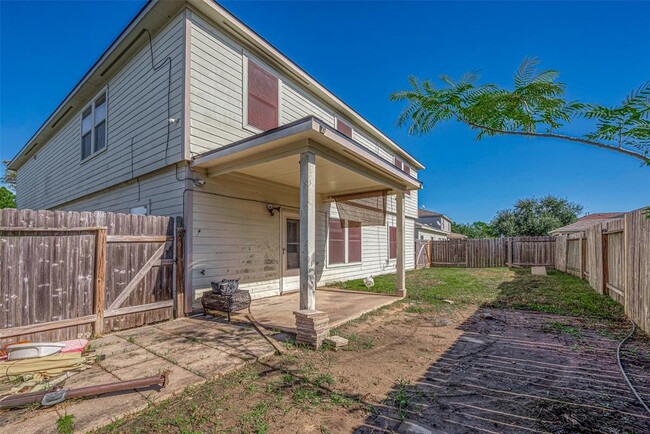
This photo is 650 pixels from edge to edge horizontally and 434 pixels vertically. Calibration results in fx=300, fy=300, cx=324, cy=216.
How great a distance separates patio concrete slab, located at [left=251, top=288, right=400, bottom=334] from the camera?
4848 millimetres

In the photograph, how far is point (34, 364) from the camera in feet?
9.79

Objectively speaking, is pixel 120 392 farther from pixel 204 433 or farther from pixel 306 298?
pixel 306 298

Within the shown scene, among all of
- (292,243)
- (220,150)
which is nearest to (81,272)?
(220,150)

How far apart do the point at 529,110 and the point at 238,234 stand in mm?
5420

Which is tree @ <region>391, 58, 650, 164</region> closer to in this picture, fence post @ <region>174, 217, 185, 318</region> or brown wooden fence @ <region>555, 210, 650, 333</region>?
brown wooden fence @ <region>555, 210, 650, 333</region>

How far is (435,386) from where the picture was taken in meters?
2.80

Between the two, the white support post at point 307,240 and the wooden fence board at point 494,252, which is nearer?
the white support post at point 307,240

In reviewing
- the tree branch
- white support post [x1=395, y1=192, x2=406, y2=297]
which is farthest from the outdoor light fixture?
the tree branch

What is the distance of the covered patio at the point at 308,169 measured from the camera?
13.3ft

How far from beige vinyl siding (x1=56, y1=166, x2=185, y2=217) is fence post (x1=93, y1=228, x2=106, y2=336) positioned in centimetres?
133

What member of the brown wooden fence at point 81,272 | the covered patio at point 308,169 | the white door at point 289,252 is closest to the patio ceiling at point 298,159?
the covered patio at point 308,169

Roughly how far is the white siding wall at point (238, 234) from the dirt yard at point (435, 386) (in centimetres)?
254

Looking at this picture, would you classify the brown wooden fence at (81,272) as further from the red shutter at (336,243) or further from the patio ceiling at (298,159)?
the red shutter at (336,243)

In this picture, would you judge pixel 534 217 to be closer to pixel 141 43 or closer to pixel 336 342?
pixel 336 342
